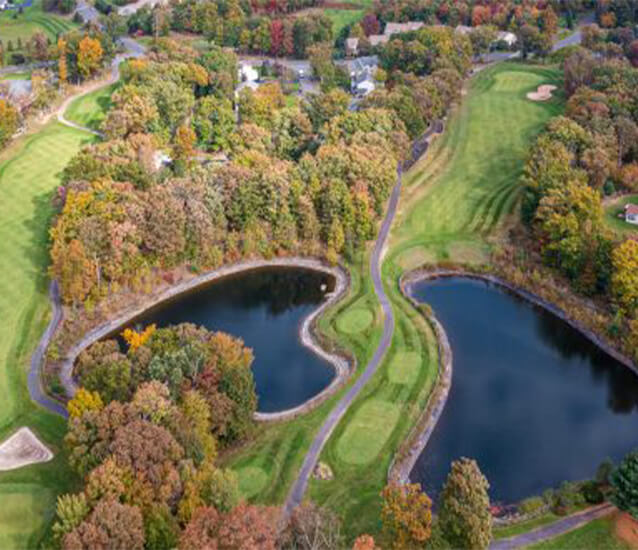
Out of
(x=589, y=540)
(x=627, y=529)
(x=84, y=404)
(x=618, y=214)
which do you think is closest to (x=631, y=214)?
(x=618, y=214)

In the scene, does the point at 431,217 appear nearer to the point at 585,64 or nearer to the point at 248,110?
the point at 248,110

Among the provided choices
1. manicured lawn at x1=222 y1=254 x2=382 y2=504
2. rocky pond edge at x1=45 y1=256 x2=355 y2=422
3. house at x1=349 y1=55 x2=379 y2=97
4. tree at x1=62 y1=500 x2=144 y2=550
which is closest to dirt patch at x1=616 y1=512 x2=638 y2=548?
manicured lawn at x1=222 y1=254 x2=382 y2=504

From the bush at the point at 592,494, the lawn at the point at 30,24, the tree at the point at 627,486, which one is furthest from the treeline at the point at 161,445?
the lawn at the point at 30,24

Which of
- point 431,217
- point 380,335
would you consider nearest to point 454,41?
point 431,217

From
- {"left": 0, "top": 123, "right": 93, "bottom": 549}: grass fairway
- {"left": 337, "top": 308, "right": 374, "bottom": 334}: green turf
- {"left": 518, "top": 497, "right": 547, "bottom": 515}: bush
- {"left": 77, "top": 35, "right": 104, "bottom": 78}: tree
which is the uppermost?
{"left": 77, "top": 35, "right": 104, "bottom": 78}: tree

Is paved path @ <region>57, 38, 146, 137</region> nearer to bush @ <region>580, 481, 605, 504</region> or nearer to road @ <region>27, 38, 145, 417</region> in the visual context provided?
road @ <region>27, 38, 145, 417</region>

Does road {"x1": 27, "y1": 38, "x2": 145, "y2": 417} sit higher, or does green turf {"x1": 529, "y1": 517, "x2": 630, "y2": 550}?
road {"x1": 27, "y1": 38, "x2": 145, "y2": 417}

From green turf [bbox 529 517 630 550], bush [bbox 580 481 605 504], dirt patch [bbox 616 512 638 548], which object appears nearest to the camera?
green turf [bbox 529 517 630 550]
